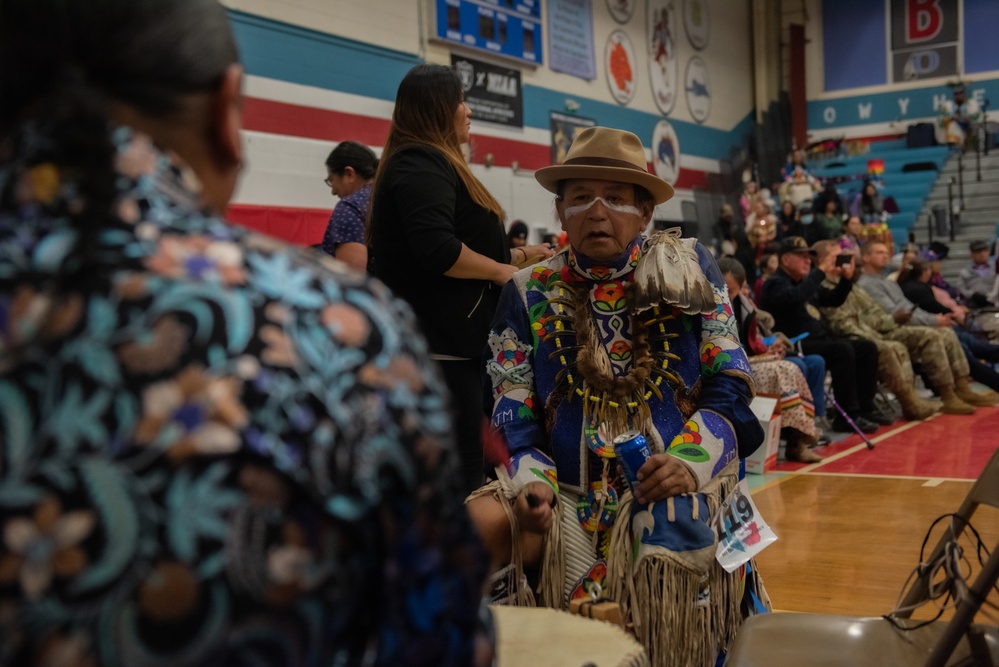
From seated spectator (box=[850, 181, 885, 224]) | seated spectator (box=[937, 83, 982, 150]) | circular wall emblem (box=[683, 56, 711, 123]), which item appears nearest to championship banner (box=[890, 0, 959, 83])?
seated spectator (box=[937, 83, 982, 150])

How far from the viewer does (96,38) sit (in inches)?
29.1

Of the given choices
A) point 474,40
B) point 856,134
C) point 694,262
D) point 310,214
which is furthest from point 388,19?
point 856,134

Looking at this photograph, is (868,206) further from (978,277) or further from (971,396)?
(971,396)

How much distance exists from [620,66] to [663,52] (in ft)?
4.87

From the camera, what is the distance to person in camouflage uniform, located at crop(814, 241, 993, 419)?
766cm

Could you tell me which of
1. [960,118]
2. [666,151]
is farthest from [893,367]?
[960,118]

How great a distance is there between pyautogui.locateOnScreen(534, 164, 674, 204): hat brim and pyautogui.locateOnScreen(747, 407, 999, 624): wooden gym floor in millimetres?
1438

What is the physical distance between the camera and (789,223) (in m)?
14.0

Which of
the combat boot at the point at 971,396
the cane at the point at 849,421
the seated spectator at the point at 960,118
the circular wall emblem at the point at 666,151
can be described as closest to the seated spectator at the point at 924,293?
the combat boot at the point at 971,396

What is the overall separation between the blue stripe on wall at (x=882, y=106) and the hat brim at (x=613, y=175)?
1758 cm

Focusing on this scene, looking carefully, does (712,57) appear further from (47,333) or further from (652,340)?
(47,333)

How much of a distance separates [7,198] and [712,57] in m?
16.0

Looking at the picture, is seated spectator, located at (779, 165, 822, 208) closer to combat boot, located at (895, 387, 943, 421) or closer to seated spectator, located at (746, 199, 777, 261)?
seated spectator, located at (746, 199, 777, 261)

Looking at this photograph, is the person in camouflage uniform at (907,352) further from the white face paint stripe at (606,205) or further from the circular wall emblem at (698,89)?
the circular wall emblem at (698,89)
